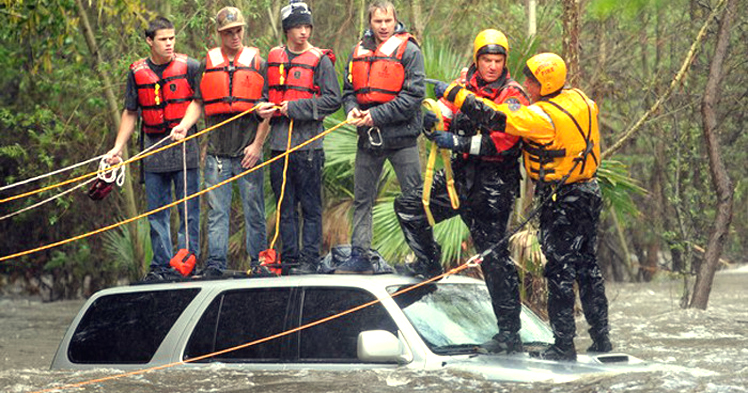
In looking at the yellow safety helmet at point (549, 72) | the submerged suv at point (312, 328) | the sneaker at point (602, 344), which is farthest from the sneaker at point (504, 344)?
the yellow safety helmet at point (549, 72)

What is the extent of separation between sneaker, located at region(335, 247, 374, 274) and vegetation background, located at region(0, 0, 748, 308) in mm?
3815

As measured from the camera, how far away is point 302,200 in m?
9.27

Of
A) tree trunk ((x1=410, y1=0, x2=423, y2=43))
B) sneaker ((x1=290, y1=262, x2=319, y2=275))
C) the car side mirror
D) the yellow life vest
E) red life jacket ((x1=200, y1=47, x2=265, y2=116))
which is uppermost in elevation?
tree trunk ((x1=410, y1=0, x2=423, y2=43))

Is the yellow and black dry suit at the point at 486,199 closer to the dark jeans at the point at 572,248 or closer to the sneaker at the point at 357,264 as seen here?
the dark jeans at the point at 572,248

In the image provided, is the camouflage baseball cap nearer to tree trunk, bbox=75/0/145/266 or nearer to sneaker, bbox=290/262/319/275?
sneaker, bbox=290/262/319/275

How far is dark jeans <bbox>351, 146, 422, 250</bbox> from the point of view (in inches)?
341

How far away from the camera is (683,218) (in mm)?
20578

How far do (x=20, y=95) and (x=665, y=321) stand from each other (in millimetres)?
12234

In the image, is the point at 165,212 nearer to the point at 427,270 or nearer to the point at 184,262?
the point at 184,262

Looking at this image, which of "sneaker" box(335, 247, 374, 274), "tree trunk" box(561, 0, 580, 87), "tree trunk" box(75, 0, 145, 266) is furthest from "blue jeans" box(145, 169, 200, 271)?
"tree trunk" box(75, 0, 145, 266)

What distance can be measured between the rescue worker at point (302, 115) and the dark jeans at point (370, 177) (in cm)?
48

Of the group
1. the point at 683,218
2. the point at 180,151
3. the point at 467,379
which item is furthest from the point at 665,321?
the point at 467,379

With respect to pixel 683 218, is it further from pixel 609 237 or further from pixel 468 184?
pixel 468 184

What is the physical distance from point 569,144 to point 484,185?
2.17 feet
